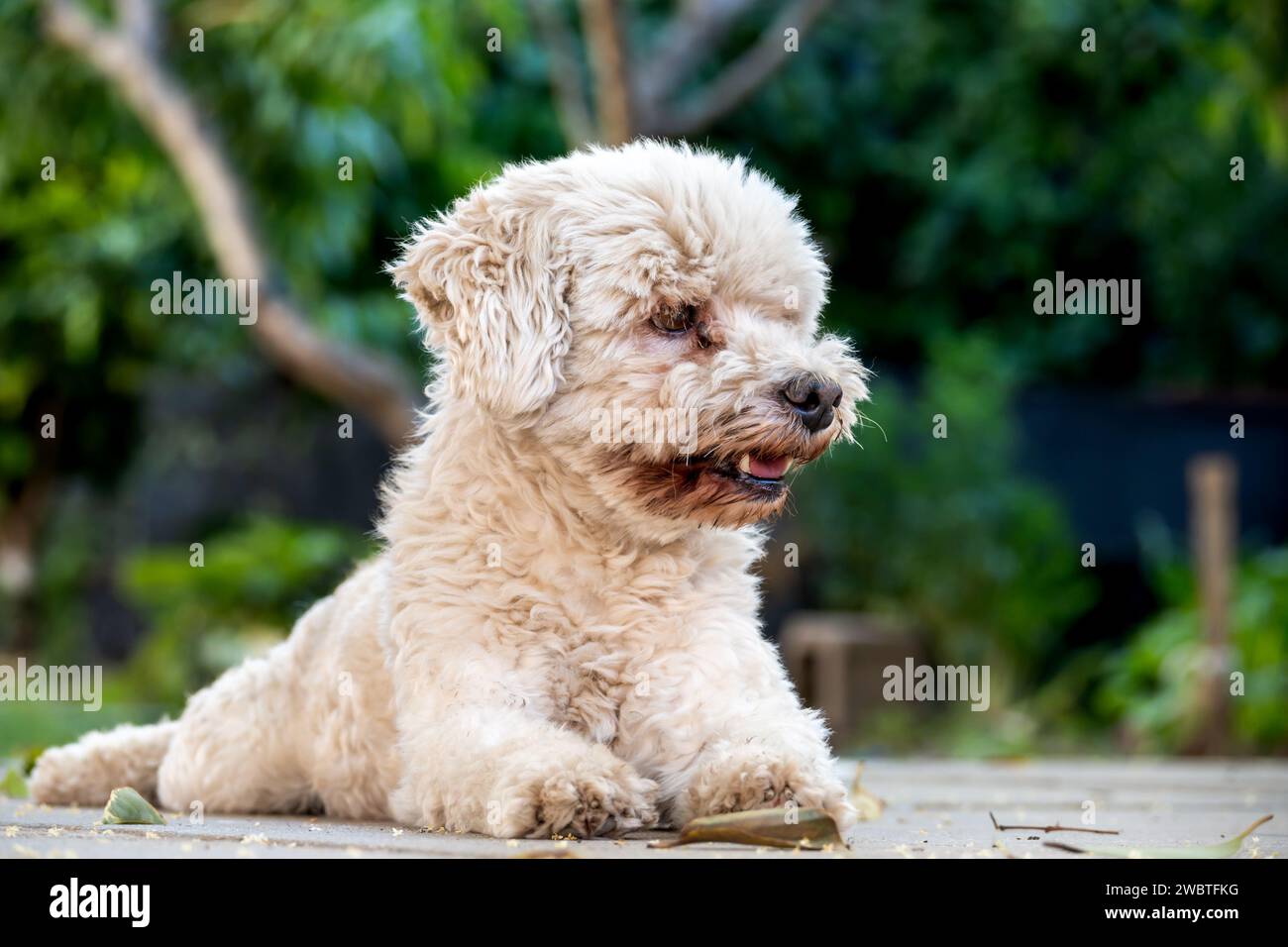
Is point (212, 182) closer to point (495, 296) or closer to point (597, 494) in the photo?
point (495, 296)

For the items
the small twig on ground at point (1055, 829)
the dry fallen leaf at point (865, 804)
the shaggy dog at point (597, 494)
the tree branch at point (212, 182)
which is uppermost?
the tree branch at point (212, 182)

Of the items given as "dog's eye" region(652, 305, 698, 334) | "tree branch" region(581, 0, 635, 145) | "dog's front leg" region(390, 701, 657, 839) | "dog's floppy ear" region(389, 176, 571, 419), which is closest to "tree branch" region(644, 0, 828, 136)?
"tree branch" region(581, 0, 635, 145)

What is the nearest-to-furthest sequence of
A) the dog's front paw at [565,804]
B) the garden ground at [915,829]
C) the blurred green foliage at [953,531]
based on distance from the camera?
the garden ground at [915,829], the dog's front paw at [565,804], the blurred green foliage at [953,531]

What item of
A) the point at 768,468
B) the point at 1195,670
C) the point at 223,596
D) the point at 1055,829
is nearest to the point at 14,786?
the point at 768,468

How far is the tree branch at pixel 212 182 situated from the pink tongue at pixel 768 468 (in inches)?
282

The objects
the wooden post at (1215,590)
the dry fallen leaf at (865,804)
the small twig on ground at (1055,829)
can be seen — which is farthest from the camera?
the wooden post at (1215,590)

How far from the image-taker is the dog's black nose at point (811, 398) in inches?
155

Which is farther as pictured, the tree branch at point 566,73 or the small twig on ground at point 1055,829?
the tree branch at point 566,73

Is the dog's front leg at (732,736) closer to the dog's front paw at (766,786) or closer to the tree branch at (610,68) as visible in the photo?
the dog's front paw at (766,786)

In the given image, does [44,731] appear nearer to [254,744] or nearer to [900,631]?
[900,631]

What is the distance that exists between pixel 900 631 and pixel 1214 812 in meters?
7.77

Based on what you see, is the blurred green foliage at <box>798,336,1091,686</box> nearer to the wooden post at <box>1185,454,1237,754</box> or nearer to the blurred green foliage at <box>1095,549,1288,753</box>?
the blurred green foliage at <box>1095,549,1288,753</box>

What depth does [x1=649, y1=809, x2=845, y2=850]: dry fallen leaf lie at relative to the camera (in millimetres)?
3467

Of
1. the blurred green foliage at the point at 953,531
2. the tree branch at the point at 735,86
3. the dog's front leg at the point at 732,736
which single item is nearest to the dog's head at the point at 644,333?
the dog's front leg at the point at 732,736
